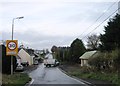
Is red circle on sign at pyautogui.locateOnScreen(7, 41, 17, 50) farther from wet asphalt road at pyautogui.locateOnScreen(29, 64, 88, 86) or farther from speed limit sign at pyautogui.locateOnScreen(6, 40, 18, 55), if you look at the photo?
wet asphalt road at pyautogui.locateOnScreen(29, 64, 88, 86)

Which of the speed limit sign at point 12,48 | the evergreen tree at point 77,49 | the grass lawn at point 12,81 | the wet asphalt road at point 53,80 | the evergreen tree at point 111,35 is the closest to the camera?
the grass lawn at point 12,81

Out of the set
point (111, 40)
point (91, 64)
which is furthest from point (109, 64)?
point (111, 40)

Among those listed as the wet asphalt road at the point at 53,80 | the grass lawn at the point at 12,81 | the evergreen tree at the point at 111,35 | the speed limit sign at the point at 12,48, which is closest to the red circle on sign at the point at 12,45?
the speed limit sign at the point at 12,48

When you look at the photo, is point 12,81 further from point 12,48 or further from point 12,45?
point 12,45

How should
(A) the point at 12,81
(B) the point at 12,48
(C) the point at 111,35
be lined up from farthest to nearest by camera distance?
(C) the point at 111,35 < (B) the point at 12,48 < (A) the point at 12,81

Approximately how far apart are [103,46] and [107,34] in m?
2.20

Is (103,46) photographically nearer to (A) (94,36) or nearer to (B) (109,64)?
(B) (109,64)

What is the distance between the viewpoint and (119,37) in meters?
41.1

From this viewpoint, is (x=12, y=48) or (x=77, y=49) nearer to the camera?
(x=12, y=48)

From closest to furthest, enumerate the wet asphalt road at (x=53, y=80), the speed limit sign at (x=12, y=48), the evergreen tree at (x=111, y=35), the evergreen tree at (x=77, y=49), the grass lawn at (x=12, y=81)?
the grass lawn at (x=12, y=81)
the wet asphalt road at (x=53, y=80)
the speed limit sign at (x=12, y=48)
the evergreen tree at (x=111, y=35)
the evergreen tree at (x=77, y=49)

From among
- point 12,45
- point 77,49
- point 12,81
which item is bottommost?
point 12,81

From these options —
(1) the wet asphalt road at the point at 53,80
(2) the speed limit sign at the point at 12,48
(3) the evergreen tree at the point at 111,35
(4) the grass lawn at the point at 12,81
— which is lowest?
(1) the wet asphalt road at the point at 53,80

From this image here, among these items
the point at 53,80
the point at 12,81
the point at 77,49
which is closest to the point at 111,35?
the point at 53,80

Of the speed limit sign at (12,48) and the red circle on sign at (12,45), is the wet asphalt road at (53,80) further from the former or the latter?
the red circle on sign at (12,45)
